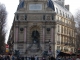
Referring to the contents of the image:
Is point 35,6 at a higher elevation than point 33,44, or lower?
higher

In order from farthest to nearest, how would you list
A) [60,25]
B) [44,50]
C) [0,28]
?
1. [60,25]
2. [44,50]
3. [0,28]

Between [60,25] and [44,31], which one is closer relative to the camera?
[44,31]

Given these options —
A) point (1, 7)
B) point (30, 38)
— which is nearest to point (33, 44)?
point (30, 38)

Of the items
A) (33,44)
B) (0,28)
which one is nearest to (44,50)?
(33,44)

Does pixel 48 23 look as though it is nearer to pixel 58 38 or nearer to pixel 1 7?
pixel 58 38

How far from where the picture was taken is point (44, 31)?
103 meters

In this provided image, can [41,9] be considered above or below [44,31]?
above

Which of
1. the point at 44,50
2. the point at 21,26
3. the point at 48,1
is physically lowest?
the point at 44,50

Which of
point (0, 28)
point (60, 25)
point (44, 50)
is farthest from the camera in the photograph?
point (60, 25)

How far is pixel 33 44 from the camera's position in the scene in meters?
102

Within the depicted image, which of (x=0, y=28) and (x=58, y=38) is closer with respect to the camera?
(x=0, y=28)

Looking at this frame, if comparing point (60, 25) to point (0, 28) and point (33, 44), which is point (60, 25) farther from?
point (0, 28)

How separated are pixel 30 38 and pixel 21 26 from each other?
171 inches

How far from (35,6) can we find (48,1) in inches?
170
